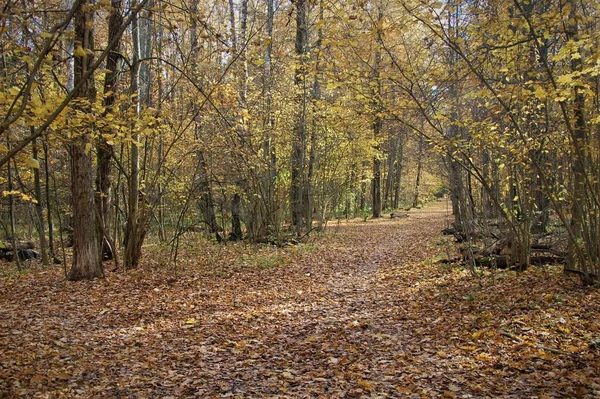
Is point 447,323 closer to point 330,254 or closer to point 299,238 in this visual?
point 330,254

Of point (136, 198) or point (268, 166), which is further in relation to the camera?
point (268, 166)

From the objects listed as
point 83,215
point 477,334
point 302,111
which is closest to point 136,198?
point 83,215

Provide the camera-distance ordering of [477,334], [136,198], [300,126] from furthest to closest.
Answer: [300,126] → [136,198] → [477,334]

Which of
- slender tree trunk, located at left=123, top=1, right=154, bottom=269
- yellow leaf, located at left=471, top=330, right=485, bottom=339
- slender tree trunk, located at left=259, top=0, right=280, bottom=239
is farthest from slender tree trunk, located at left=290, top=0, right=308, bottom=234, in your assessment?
yellow leaf, located at left=471, top=330, right=485, bottom=339

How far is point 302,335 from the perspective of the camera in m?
5.81

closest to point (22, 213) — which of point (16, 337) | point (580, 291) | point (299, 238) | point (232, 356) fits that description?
point (299, 238)

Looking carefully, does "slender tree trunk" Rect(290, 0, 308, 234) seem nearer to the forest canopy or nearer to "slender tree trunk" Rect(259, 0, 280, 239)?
the forest canopy

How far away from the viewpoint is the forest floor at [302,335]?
412cm

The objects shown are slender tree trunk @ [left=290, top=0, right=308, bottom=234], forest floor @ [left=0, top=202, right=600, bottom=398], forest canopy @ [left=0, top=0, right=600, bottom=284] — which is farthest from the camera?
slender tree trunk @ [left=290, top=0, right=308, bottom=234]

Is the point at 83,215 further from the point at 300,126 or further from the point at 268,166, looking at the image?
the point at 300,126

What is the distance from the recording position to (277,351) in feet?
17.3

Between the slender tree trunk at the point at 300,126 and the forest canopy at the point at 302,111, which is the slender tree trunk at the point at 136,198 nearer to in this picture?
the forest canopy at the point at 302,111

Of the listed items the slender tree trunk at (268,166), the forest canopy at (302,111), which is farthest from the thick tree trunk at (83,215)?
the slender tree trunk at (268,166)

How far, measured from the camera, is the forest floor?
13.5ft
